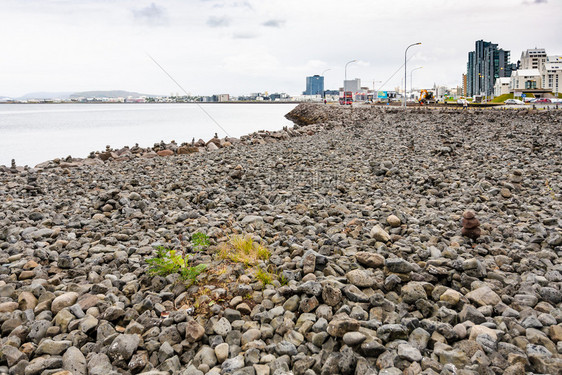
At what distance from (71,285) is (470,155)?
429 inches

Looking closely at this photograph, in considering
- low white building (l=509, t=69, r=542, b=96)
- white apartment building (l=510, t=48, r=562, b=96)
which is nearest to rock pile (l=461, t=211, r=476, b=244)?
white apartment building (l=510, t=48, r=562, b=96)

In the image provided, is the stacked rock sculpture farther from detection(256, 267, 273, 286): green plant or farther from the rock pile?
detection(256, 267, 273, 286): green plant

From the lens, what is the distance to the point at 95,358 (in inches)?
121

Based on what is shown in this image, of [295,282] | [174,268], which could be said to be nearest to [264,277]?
[295,282]

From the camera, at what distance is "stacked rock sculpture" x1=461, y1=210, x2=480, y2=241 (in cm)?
508

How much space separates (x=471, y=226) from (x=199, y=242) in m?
3.53

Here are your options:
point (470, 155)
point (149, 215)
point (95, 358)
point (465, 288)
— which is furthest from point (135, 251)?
point (470, 155)

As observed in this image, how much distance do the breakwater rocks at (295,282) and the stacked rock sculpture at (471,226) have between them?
8 cm

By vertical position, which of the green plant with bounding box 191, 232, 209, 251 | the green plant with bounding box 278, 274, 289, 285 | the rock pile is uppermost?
the rock pile

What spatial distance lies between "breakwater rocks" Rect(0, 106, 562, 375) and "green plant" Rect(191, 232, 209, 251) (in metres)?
0.11

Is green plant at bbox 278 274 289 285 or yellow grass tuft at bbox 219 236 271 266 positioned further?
yellow grass tuft at bbox 219 236 271 266

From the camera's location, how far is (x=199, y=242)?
5137 mm

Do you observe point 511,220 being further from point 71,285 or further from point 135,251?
point 71,285

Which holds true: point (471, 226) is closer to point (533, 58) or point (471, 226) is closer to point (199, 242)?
point (199, 242)
